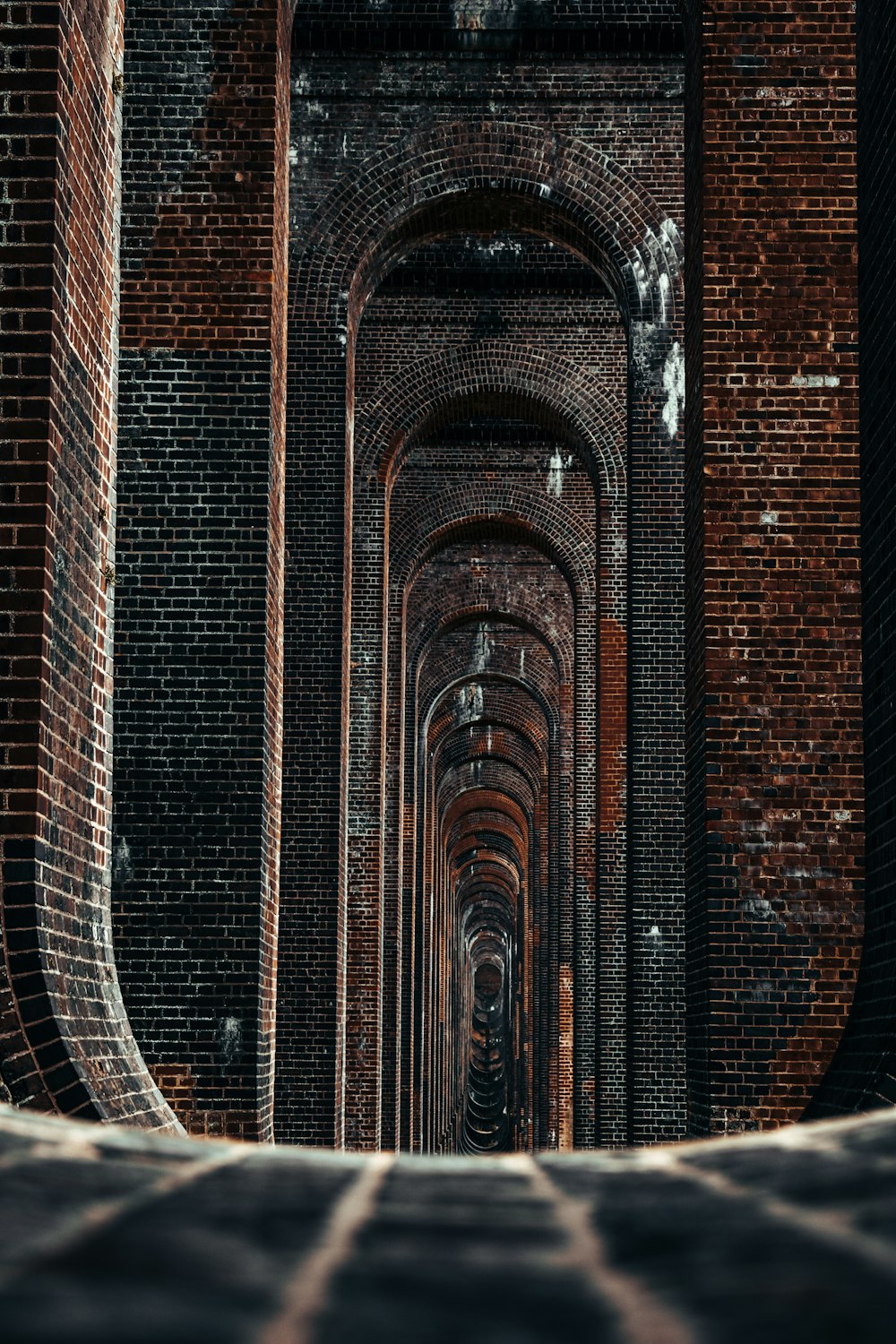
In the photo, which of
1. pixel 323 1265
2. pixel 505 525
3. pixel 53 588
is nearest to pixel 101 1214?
pixel 323 1265

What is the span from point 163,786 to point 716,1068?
10.5ft

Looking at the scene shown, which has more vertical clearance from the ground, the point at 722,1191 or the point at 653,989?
the point at 653,989

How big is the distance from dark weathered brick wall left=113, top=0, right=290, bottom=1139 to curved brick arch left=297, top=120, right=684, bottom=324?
573 cm

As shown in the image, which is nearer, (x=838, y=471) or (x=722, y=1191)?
(x=722, y=1191)

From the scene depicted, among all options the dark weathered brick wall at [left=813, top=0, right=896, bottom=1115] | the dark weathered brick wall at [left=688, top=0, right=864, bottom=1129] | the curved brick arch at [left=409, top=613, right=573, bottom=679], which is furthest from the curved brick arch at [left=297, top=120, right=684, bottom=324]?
the curved brick arch at [left=409, top=613, right=573, bottom=679]

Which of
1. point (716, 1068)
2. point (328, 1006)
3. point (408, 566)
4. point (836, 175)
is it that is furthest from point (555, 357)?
point (716, 1068)

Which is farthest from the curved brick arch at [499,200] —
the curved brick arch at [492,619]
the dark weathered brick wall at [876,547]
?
the curved brick arch at [492,619]

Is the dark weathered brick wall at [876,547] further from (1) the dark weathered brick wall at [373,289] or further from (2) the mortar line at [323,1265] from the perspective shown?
(1) the dark weathered brick wall at [373,289]

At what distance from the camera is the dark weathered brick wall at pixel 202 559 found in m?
8.70

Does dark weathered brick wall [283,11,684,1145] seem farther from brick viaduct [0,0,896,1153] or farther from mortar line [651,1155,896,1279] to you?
mortar line [651,1155,896,1279]

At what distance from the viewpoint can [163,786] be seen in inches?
353

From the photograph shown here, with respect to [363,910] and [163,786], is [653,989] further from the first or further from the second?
[163,786]

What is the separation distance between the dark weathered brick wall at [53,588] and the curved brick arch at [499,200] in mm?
9567

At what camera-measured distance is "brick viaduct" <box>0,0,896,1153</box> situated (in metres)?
5.27
